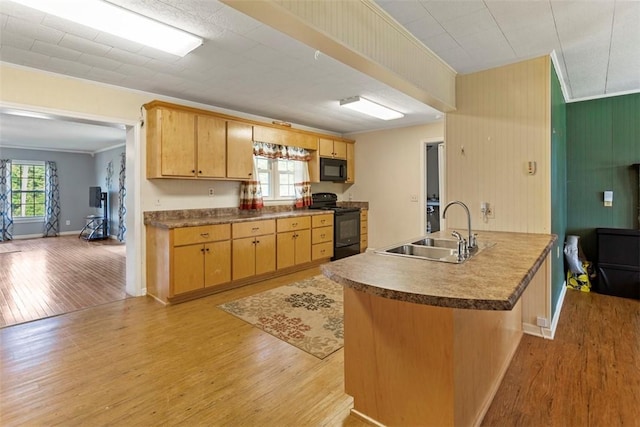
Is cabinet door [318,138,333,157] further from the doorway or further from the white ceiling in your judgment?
the doorway

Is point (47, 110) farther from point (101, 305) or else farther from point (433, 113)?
point (433, 113)

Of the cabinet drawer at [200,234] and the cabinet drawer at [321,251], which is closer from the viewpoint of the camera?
the cabinet drawer at [200,234]

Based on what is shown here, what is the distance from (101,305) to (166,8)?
306 centimetres

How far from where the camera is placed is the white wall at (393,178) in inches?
219

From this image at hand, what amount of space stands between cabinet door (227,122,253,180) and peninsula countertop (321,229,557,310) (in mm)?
2924

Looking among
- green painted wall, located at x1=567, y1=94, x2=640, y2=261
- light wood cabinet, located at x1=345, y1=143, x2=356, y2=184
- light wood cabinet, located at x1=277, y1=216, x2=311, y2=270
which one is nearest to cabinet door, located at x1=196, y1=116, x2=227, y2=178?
light wood cabinet, located at x1=277, y1=216, x2=311, y2=270

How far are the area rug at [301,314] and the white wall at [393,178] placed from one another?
2.20 m

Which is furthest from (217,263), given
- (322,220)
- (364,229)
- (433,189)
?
(433,189)

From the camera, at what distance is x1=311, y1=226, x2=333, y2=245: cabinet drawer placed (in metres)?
5.16

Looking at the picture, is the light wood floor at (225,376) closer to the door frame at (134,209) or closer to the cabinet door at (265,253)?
the door frame at (134,209)

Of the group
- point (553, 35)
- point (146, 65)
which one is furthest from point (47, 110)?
point (553, 35)

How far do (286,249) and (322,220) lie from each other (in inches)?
35.0

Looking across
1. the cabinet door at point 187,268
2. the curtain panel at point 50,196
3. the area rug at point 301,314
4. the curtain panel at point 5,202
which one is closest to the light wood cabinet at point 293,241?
the area rug at point 301,314

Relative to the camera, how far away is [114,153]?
8.32 metres
